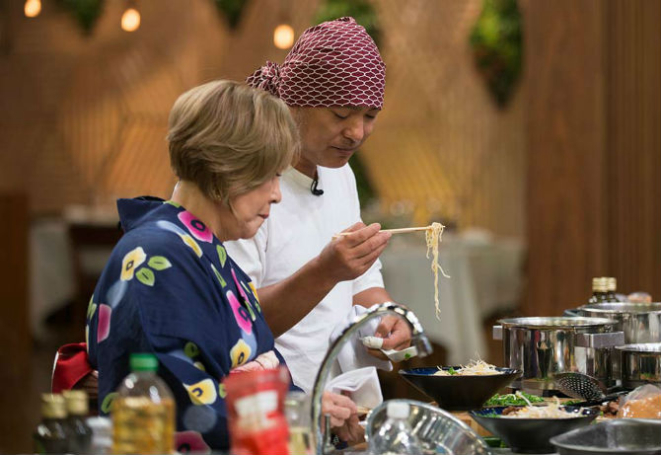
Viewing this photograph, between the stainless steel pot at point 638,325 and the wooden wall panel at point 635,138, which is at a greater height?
the wooden wall panel at point 635,138

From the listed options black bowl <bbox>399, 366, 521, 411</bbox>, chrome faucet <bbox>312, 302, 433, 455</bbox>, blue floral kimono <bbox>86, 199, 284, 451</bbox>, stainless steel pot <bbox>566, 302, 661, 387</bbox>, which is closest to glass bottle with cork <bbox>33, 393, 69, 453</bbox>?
blue floral kimono <bbox>86, 199, 284, 451</bbox>

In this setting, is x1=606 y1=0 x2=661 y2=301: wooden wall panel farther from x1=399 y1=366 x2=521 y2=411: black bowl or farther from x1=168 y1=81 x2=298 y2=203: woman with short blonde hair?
x1=168 y1=81 x2=298 y2=203: woman with short blonde hair

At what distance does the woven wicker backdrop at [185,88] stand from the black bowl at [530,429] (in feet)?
27.0

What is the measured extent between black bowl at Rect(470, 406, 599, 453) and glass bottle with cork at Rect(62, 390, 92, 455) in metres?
0.78

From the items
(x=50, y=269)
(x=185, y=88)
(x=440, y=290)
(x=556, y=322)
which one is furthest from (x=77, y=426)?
(x=185, y=88)

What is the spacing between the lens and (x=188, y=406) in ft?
5.97

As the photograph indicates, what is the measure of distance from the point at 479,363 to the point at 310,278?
1.44 feet

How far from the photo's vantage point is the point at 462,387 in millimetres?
2223

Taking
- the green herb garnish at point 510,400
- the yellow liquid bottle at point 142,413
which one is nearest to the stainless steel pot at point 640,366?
the green herb garnish at point 510,400

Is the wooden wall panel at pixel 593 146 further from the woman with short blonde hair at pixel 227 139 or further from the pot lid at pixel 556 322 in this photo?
the woman with short blonde hair at pixel 227 139

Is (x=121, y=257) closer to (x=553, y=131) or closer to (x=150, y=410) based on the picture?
(x=150, y=410)

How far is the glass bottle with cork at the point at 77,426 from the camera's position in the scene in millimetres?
1544

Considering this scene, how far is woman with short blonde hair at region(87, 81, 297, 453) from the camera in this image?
181 cm

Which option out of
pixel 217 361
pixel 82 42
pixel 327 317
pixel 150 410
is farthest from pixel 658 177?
pixel 82 42
